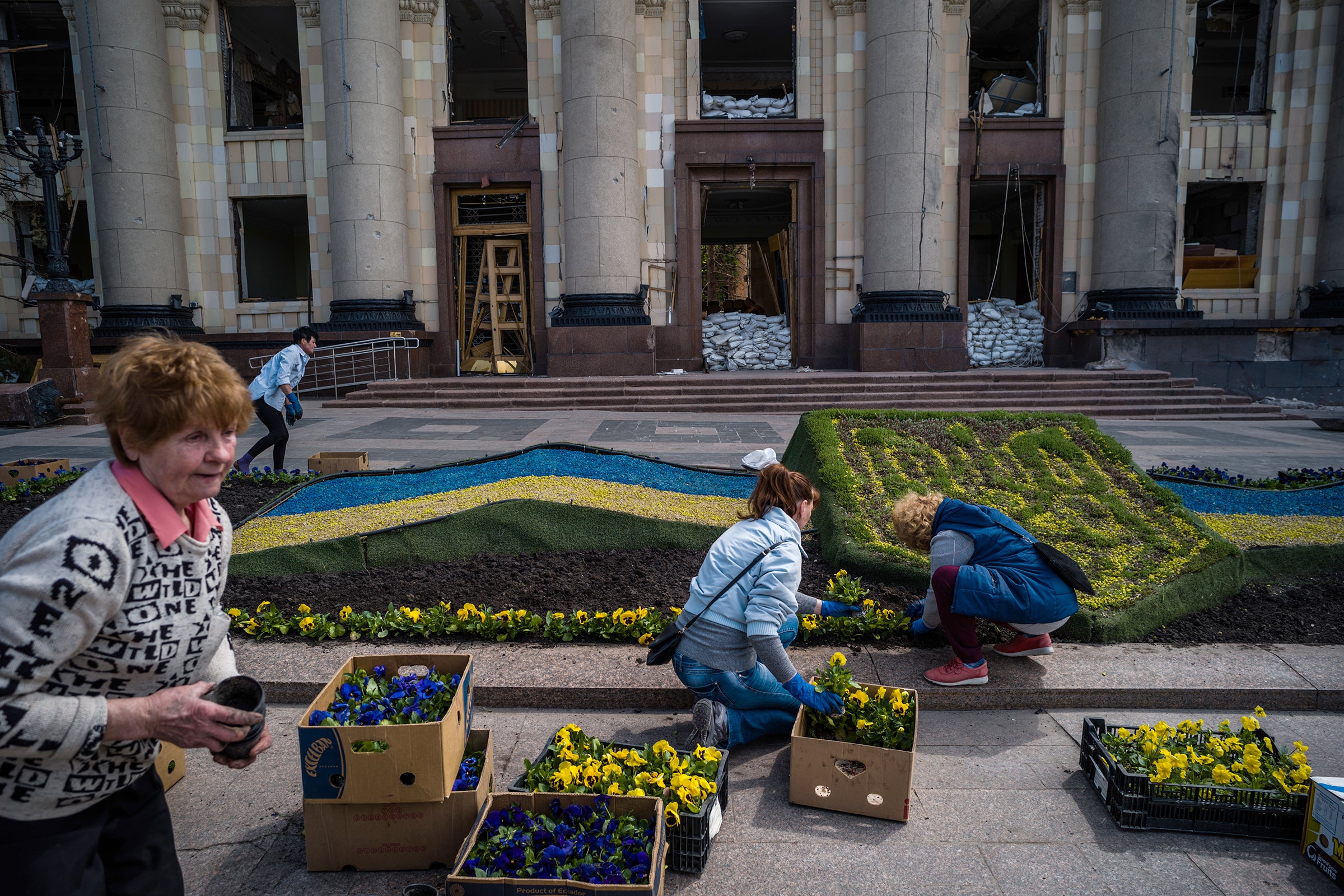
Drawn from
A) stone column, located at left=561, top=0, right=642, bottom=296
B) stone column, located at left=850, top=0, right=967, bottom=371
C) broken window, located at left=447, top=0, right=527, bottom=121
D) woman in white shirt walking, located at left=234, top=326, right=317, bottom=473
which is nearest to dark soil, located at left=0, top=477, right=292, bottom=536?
woman in white shirt walking, located at left=234, top=326, right=317, bottom=473

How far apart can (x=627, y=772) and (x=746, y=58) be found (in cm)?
2358

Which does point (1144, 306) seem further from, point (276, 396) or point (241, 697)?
point (241, 697)

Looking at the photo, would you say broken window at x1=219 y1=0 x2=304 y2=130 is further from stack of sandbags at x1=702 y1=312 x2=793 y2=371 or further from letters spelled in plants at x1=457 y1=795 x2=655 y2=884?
letters spelled in plants at x1=457 y1=795 x2=655 y2=884

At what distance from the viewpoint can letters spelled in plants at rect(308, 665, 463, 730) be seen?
2.87 metres

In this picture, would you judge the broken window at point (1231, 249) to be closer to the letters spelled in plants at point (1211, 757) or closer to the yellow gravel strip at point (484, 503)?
the yellow gravel strip at point (484, 503)

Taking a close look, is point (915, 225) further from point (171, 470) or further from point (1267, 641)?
point (171, 470)

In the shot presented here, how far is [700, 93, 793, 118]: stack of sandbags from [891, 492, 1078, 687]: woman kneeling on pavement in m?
16.7

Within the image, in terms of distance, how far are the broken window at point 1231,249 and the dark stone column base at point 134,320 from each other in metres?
22.8

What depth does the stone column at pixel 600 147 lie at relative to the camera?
17281 mm

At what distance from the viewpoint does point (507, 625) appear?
186 inches

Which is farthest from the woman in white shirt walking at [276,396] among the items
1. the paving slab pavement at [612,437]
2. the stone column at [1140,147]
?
the stone column at [1140,147]

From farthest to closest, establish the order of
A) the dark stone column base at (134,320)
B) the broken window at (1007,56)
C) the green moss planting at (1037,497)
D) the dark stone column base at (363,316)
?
the broken window at (1007,56)
the dark stone column base at (134,320)
the dark stone column base at (363,316)
the green moss planting at (1037,497)

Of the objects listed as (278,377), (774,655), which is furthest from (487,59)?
(774,655)

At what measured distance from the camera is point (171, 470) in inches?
70.6
